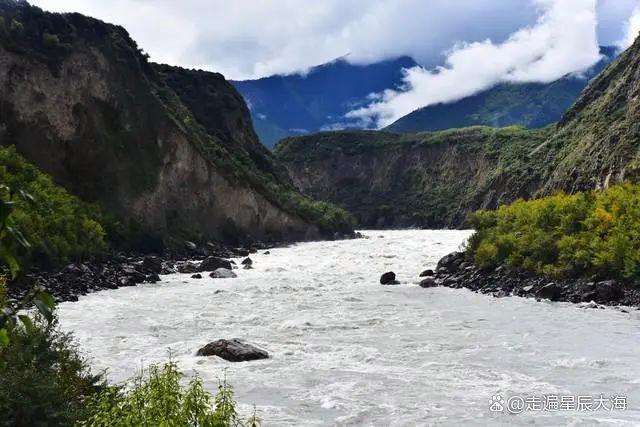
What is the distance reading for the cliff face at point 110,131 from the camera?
154ft

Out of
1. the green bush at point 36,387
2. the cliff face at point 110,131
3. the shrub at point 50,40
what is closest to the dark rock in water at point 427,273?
the cliff face at point 110,131

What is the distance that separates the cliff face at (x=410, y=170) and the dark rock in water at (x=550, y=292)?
93730 mm

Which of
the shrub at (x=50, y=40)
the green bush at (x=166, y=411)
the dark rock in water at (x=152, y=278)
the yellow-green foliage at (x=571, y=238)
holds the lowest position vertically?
the dark rock in water at (x=152, y=278)

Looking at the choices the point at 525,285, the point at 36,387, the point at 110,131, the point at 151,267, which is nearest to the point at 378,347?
the point at 36,387

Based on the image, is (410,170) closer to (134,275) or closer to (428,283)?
(428,283)

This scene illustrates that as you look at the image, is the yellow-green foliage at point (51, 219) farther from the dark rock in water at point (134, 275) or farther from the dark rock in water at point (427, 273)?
the dark rock in water at point (427, 273)

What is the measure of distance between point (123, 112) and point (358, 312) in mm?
40649

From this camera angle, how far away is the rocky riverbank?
81.0 ft

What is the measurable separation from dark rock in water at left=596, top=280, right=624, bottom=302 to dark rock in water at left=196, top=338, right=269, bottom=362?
15861mm

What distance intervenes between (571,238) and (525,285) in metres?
3.66

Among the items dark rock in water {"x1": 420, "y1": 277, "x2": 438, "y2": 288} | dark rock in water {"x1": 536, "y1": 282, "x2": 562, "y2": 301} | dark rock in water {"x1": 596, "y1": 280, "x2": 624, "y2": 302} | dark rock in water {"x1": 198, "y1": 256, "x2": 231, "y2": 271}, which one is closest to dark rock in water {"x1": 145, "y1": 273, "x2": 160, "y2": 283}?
dark rock in water {"x1": 198, "y1": 256, "x2": 231, "y2": 271}

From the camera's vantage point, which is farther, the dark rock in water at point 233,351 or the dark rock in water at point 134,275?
the dark rock in water at point 134,275

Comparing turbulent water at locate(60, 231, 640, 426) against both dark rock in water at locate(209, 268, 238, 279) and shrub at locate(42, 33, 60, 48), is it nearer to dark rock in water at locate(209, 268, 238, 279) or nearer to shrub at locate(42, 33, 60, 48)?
dark rock in water at locate(209, 268, 238, 279)

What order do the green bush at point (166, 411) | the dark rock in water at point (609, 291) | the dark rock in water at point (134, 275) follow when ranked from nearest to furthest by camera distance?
the green bush at point (166, 411), the dark rock in water at point (609, 291), the dark rock in water at point (134, 275)
